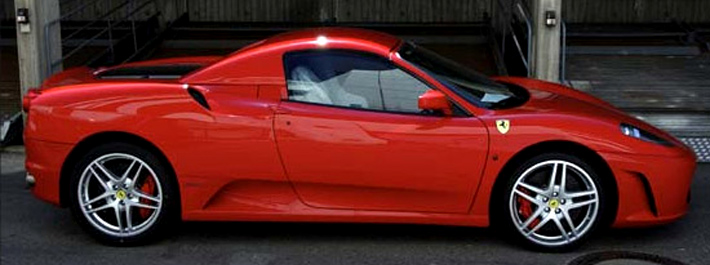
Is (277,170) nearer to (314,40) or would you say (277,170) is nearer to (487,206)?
(314,40)

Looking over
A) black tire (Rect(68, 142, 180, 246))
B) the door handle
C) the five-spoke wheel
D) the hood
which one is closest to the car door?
the door handle

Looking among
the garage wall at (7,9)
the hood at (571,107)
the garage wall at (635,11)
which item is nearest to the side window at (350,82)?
the hood at (571,107)

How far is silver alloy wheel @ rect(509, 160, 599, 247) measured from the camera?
4727 millimetres

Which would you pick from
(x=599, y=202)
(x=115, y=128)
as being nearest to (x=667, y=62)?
(x=599, y=202)

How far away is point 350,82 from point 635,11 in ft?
32.8

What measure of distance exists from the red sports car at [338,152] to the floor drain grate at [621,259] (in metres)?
0.14

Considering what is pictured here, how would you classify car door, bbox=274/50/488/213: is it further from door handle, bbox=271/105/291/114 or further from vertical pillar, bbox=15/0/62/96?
vertical pillar, bbox=15/0/62/96

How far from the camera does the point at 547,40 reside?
818cm

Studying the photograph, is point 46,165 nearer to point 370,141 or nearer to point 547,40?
point 370,141

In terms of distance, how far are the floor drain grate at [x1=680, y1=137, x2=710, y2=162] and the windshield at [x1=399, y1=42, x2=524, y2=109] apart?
266cm

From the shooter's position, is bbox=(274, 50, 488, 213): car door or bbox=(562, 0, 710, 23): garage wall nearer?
bbox=(274, 50, 488, 213): car door

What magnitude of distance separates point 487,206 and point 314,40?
1468 mm

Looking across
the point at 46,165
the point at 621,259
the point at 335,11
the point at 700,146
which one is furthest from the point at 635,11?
the point at 46,165

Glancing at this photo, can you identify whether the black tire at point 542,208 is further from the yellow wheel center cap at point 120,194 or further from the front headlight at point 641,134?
the yellow wheel center cap at point 120,194
